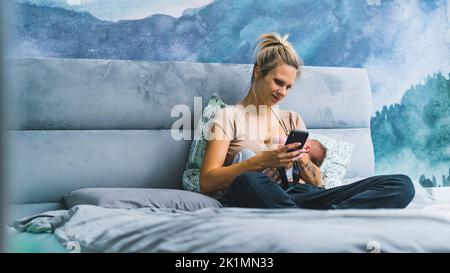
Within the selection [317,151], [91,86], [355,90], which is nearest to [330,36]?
[355,90]

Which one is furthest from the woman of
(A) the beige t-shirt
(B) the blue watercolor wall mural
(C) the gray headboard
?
(B) the blue watercolor wall mural

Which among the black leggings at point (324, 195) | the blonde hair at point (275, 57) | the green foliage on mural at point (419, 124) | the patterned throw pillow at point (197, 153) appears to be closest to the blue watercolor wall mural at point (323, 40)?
the green foliage on mural at point (419, 124)

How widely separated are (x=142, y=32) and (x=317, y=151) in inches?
39.7

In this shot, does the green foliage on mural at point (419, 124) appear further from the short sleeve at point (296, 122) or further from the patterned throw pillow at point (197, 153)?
the patterned throw pillow at point (197, 153)

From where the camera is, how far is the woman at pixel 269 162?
153 cm

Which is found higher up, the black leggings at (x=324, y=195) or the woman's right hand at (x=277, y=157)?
the woman's right hand at (x=277, y=157)

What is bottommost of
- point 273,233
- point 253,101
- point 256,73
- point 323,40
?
point 273,233

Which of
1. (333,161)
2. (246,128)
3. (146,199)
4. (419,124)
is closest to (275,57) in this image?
(246,128)

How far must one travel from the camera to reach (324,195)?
1620mm

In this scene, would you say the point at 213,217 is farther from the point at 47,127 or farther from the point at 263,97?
the point at 47,127

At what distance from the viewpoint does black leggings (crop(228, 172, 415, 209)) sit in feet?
4.91

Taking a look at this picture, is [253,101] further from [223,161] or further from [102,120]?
[102,120]

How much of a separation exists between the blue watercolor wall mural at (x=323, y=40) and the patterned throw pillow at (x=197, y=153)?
1.77ft

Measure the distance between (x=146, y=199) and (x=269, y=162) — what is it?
40 centimetres
